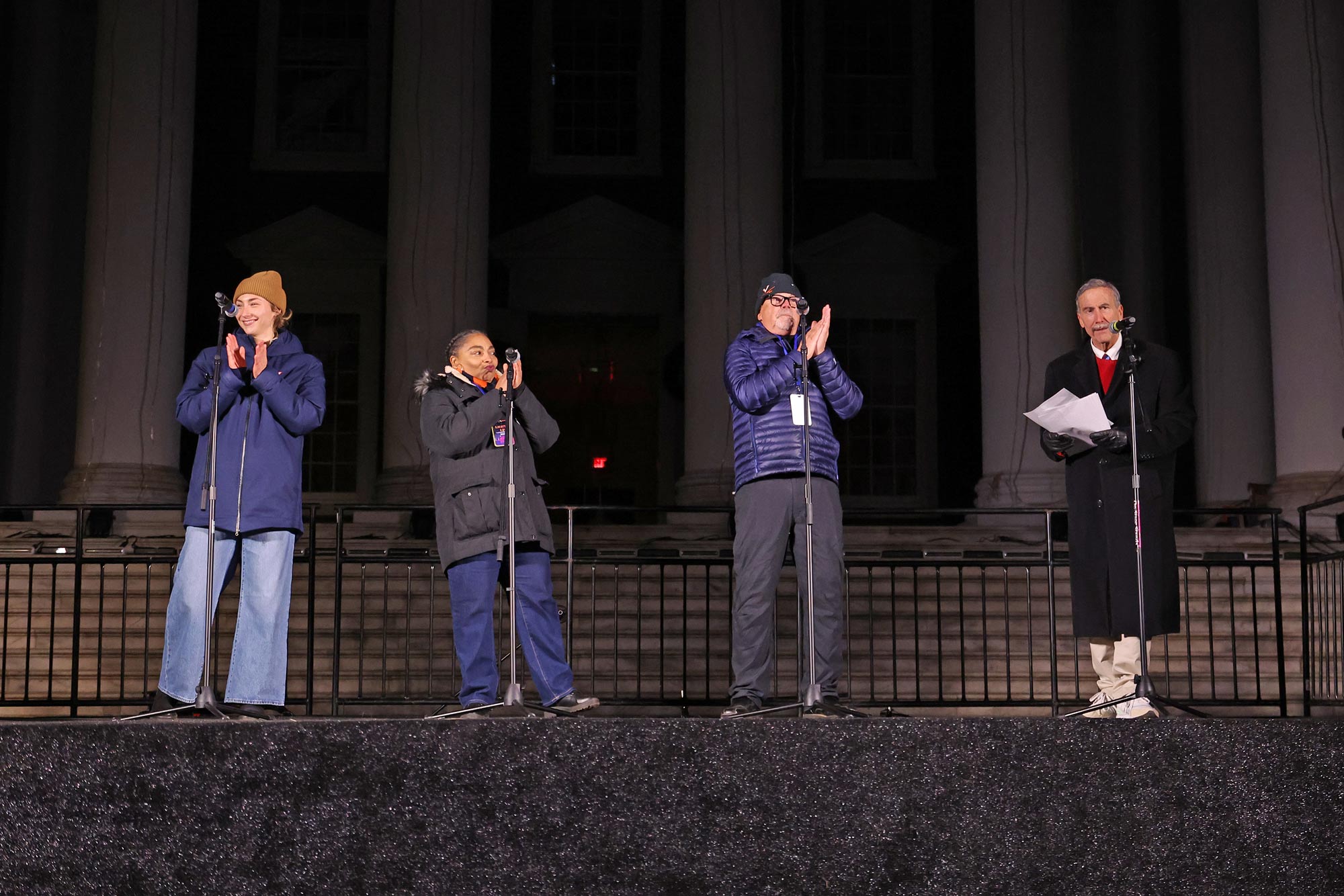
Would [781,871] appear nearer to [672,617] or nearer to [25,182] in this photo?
[672,617]

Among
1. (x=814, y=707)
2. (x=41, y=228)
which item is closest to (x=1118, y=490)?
(x=814, y=707)

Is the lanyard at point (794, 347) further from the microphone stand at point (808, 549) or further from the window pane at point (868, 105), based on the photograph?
the window pane at point (868, 105)

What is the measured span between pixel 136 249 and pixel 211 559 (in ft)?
37.8

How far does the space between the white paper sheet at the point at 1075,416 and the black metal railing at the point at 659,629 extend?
328cm

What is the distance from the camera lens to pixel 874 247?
24078 millimetres

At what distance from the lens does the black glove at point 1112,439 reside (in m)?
7.53

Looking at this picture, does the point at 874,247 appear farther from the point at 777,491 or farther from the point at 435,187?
the point at 777,491

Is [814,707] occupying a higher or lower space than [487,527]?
lower

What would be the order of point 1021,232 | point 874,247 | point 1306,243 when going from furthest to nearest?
point 874,247 → point 1021,232 → point 1306,243

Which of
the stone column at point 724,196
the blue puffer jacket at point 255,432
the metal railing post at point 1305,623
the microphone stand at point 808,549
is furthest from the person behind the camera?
the stone column at point 724,196

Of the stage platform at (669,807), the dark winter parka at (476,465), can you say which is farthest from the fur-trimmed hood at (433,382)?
the stage platform at (669,807)

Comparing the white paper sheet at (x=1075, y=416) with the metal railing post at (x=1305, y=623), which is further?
the metal railing post at (x=1305, y=623)

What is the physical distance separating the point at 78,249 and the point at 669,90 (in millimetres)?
9165

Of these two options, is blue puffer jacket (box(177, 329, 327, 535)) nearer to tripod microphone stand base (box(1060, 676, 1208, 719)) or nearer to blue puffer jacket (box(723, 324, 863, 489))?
blue puffer jacket (box(723, 324, 863, 489))
